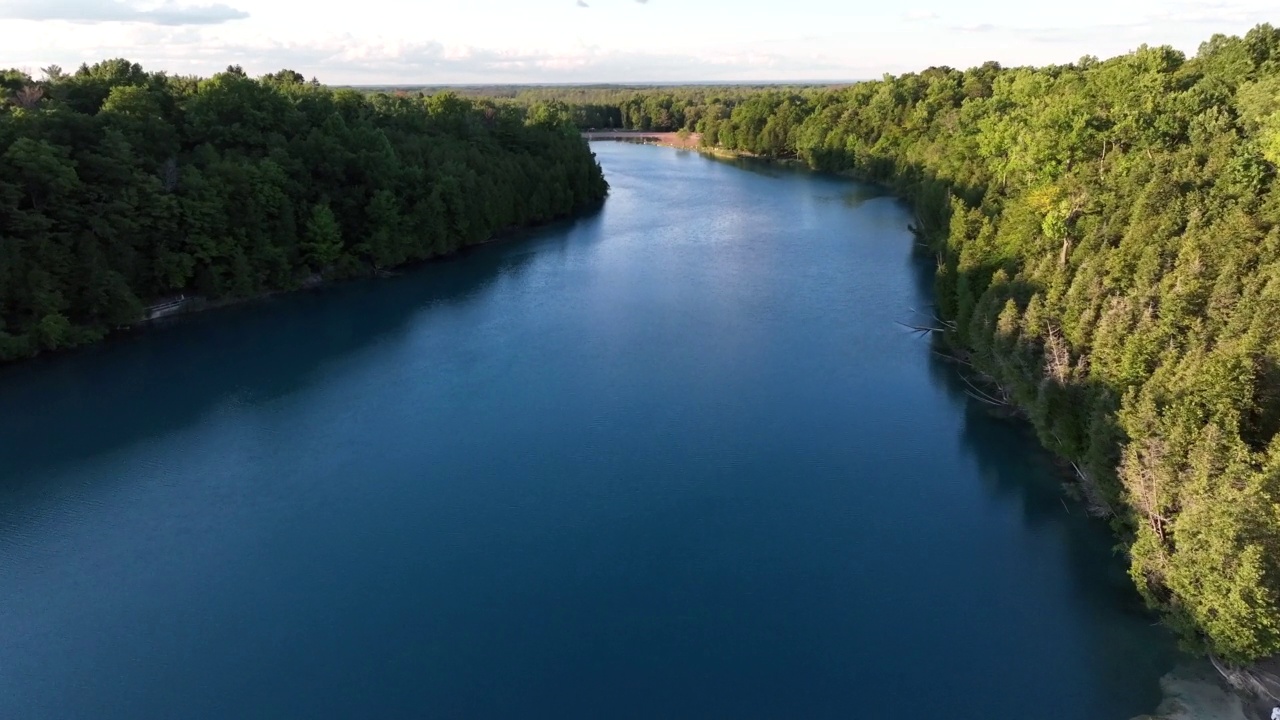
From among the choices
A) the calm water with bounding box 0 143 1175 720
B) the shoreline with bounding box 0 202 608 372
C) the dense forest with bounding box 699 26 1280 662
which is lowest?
the calm water with bounding box 0 143 1175 720

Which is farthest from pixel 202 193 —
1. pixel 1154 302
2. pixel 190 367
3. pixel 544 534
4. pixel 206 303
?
pixel 1154 302

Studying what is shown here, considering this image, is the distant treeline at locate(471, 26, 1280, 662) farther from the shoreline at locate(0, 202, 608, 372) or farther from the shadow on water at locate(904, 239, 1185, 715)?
the shoreline at locate(0, 202, 608, 372)

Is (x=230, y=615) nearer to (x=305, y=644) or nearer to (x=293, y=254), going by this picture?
(x=305, y=644)

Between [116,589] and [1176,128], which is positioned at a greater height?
[1176,128]

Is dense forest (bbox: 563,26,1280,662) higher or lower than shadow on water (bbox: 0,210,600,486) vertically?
higher

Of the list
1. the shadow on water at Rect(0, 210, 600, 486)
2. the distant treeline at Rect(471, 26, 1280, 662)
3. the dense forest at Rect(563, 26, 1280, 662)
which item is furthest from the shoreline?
the distant treeline at Rect(471, 26, 1280, 662)

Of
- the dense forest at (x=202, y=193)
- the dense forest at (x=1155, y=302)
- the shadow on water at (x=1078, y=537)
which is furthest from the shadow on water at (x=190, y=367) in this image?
the dense forest at (x=1155, y=302)

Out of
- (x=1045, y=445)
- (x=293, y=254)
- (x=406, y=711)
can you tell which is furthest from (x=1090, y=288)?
(x=293, y=254)
